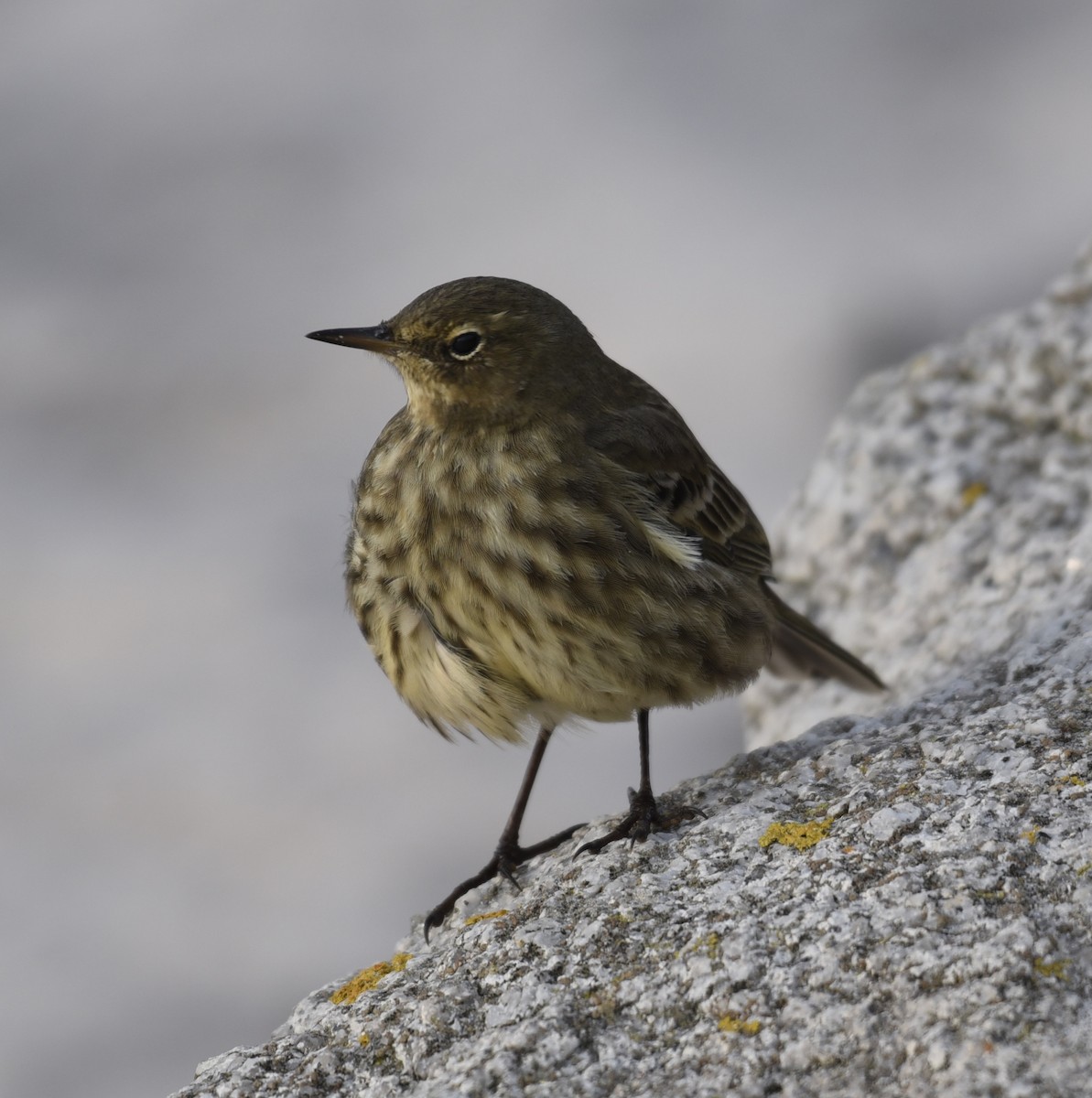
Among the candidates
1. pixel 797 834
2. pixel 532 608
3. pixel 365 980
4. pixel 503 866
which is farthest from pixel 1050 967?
pixel 503 866

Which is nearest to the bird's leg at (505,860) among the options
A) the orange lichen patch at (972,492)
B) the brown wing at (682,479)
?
the brown wing at (682,479)

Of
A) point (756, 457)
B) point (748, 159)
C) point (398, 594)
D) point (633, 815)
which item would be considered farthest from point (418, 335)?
point (748, 159)

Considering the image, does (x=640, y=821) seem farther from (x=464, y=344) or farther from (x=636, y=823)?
(x=464, y=344)

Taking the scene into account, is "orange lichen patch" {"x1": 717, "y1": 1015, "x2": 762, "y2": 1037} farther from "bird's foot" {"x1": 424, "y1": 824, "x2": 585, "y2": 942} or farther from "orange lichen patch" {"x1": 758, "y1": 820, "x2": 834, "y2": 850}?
"bird's foot" {"x1": 424, "y1": 824, "x2": 585, "y2": 942}

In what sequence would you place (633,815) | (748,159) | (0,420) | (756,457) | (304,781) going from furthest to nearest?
(748,159) < (0,420) < (756,457) < (304,781) < (633,815)

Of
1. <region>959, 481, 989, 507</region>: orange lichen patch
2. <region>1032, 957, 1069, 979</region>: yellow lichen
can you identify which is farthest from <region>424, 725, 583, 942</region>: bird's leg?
<region>959, 481, 989, 507</region>: orange lichen patch

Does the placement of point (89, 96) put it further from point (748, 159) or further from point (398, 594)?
point (398, 594)
